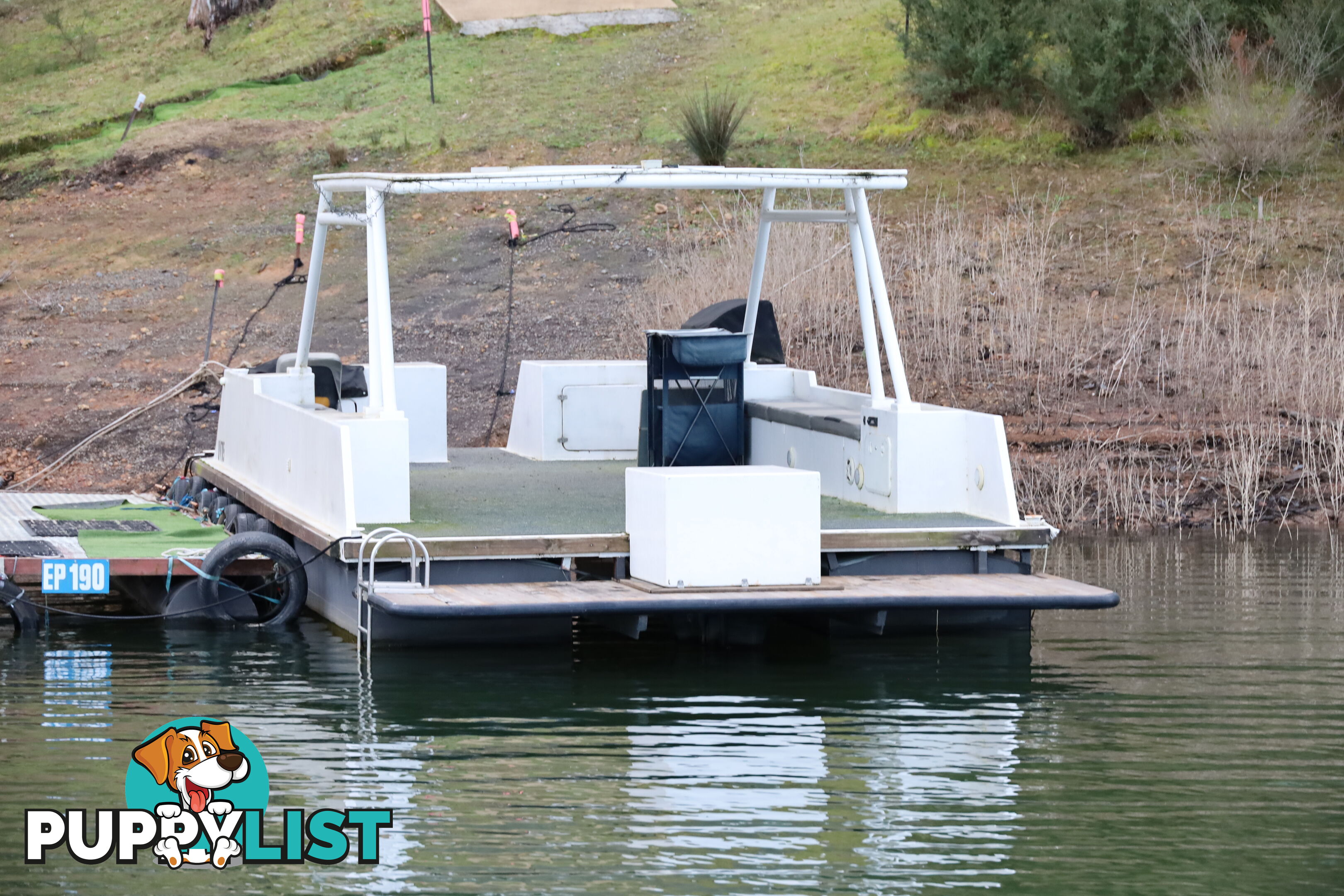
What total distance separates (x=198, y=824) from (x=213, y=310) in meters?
11.6

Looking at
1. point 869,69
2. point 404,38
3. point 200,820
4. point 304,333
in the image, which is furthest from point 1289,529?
point 404,38

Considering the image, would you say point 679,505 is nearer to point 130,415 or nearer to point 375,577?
point 375,577

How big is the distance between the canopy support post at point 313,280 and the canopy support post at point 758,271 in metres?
2.64

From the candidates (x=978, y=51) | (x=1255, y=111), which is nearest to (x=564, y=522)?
(x=1255, y=111)

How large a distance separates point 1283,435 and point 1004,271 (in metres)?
4.62

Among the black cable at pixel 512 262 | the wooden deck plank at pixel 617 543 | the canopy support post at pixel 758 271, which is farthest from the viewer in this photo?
the black cable at pixel 512 262

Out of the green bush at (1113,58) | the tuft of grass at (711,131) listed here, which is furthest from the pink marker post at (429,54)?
the green bush at (1113,58)

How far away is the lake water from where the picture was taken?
6016 millimetres

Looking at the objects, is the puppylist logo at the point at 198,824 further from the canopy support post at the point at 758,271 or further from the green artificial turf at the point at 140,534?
the canopy support post at the point at 758,271

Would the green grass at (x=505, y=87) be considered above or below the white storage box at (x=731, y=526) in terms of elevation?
above

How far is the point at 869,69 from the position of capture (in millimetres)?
28641

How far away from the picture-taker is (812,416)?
11297mm

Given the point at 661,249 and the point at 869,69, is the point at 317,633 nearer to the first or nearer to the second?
the point at 661,249

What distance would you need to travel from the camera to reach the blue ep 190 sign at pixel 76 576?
966 centimetres
